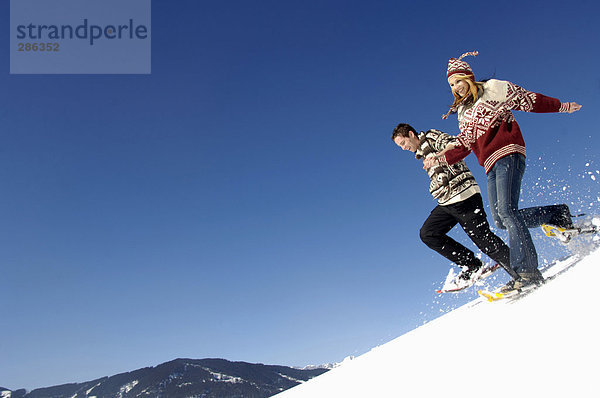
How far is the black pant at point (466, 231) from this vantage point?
4.65m

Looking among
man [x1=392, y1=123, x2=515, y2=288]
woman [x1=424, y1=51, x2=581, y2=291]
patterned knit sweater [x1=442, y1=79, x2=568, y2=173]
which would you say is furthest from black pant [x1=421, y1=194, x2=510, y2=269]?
patterned knit sweater [x1=442, y1=79, x2=568, y2=173]

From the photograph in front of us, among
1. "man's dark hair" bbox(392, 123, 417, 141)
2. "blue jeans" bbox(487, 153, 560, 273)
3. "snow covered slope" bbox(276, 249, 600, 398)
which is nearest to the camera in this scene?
"snow covered slope" bbox(276, 249, 600, 398)

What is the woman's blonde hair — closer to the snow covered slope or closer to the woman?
the woman

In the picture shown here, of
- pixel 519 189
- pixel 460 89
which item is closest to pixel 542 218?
pixel 519 189

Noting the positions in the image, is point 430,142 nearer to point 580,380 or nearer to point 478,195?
point 478,195

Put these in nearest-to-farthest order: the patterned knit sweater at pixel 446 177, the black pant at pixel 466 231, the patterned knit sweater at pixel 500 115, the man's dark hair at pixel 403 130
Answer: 1. the patterned knit sweater at pixel 500 115
2. the black pant at pixel 466 231
3. the patterned knit sweater at pixel 446 177
4. the man's dark hair at pixel 403 130

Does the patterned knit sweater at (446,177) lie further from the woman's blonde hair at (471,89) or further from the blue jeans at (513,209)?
the blue jeans at (513,209)

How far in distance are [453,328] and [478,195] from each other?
6.73 feet

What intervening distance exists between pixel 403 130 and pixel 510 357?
369cm

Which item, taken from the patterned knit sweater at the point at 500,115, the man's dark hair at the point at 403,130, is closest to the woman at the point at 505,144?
the patterned knit sweater at the point at 500,115

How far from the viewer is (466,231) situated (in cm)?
490

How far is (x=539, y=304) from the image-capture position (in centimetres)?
258

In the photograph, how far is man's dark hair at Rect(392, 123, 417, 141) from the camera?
17.1 feet

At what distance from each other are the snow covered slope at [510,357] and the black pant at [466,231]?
149cm
